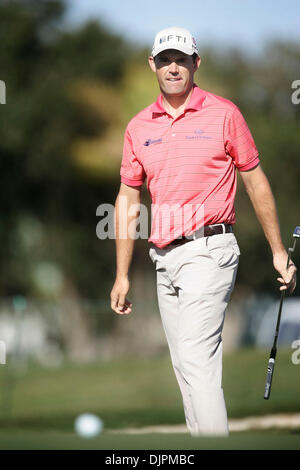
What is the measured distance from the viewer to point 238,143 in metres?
5.01

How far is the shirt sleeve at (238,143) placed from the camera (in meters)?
4.98

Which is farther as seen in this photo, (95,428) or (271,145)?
(271,145)

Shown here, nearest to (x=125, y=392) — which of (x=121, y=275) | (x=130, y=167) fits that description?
(x=121, y=275)

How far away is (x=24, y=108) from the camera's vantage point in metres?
32.8

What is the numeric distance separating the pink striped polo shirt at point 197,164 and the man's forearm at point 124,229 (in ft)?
1.08

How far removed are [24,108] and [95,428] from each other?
25.6m

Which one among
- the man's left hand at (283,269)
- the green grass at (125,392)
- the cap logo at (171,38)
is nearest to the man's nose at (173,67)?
the cap logo at (171,38)

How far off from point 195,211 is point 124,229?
0.63 meters

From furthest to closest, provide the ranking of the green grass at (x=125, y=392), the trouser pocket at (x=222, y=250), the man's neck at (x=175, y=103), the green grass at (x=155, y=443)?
the green grass at (x=125, y=392) → the man's neck at (x=175, y=103) → the trouser pocket at (x=222, y=250) → the green grass at (x=155, y=443)

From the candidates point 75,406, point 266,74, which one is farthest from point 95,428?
point 266,74

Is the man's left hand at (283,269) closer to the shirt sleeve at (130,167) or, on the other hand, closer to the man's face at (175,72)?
the shirt sleeve at (130,167)

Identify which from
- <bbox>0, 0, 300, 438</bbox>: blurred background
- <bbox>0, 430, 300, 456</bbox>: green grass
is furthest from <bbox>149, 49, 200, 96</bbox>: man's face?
<bbox>0, 0, 300, 438</bbox>: blurred background

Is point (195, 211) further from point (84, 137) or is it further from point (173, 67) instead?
point (84, 137)
